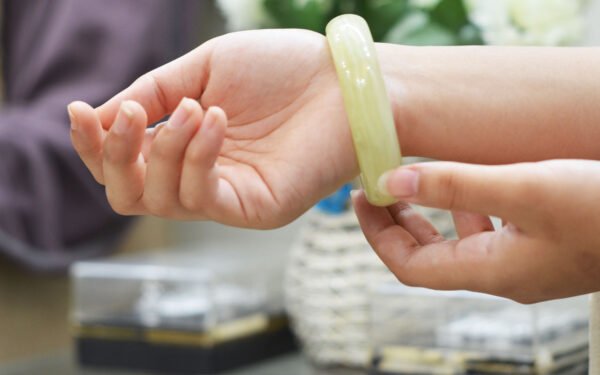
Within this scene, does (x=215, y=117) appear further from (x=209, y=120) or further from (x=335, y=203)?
(x=335, y=203)

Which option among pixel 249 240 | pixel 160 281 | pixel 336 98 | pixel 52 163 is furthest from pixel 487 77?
pixel 249 240

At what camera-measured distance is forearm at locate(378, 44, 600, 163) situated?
599mm

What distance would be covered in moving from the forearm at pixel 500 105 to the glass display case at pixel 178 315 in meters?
0.57

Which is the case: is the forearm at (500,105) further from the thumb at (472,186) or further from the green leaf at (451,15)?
the green leaf at (451,15)

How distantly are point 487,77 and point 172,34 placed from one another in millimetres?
833

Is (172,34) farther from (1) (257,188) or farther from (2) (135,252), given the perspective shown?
(1) (257,188)

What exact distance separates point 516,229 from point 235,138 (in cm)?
20

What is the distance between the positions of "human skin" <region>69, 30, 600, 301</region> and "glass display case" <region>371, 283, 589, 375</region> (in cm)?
36

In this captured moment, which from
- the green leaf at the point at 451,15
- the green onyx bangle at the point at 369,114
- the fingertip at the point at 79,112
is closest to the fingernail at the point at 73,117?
the fingertip at the point at 79,112

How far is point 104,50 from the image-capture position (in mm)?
1296

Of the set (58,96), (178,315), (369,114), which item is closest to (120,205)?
(369,114)

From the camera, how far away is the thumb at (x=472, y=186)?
472 millimetres

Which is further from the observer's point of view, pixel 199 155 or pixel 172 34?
pixel 172 34

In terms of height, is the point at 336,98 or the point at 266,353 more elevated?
the point at 336,98
